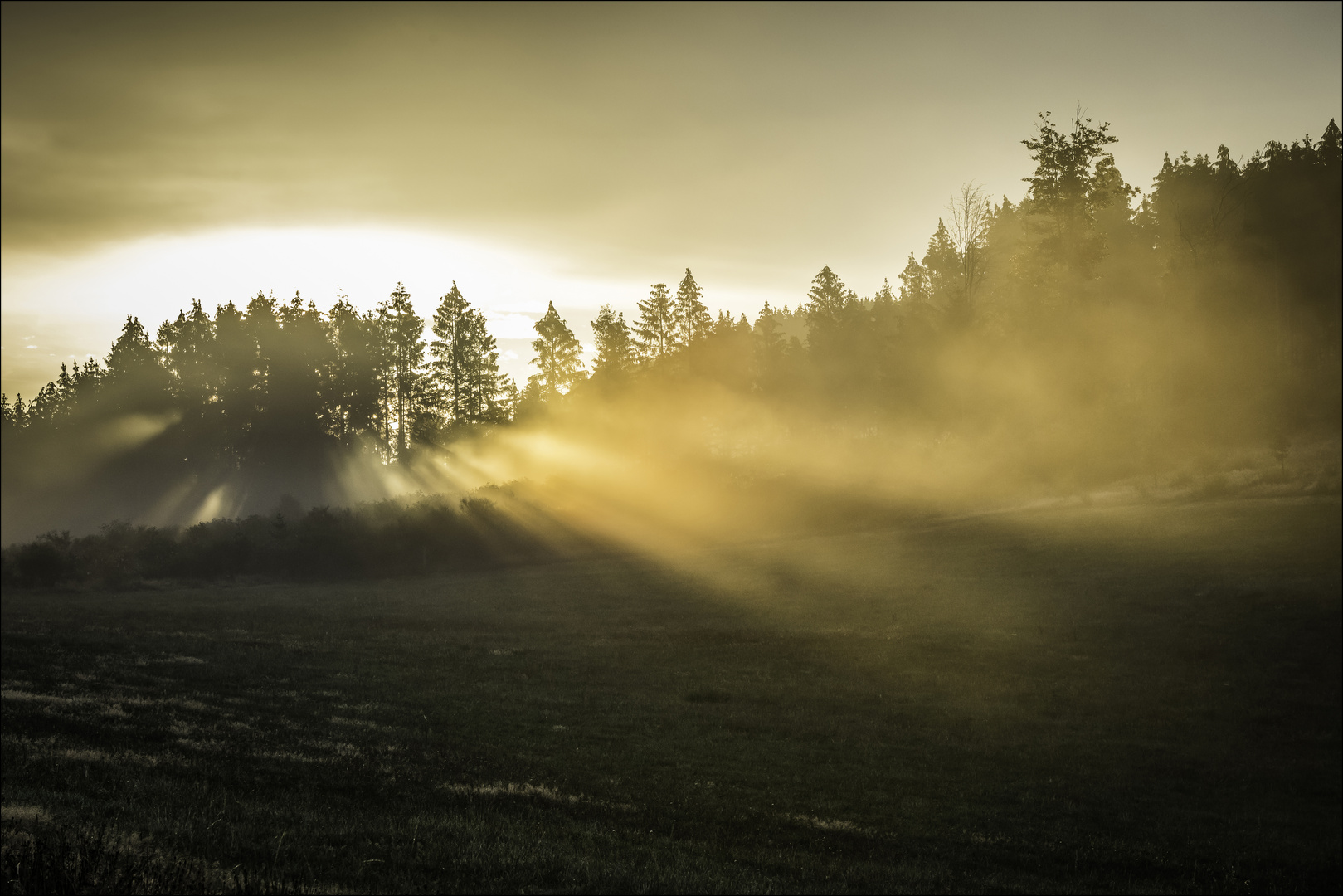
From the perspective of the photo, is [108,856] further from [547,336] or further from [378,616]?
[547,336]

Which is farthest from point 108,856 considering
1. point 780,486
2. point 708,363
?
point 708,363

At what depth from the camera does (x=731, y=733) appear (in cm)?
2267

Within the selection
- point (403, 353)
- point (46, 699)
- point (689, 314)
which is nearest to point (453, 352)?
point (403, 353)

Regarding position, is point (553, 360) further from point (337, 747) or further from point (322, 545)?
point (337, 747)

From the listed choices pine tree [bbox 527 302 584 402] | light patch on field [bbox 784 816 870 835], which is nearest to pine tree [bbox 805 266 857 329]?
pine tree [bbox 527 302 584 402]

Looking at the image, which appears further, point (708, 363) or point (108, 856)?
point (708, 363)

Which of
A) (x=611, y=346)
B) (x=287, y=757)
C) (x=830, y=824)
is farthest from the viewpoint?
(x=611, y=346)

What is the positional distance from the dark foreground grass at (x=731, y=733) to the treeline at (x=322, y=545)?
15.2 m

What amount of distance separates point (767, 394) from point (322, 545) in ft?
171

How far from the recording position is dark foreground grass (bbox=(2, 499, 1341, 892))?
1126 centimetres

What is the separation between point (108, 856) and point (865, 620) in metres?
35.2

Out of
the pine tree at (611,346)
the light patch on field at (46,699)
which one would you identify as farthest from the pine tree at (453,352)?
the light patch on field at (46,699)

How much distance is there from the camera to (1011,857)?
15219 millimetres

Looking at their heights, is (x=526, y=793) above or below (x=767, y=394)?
below
